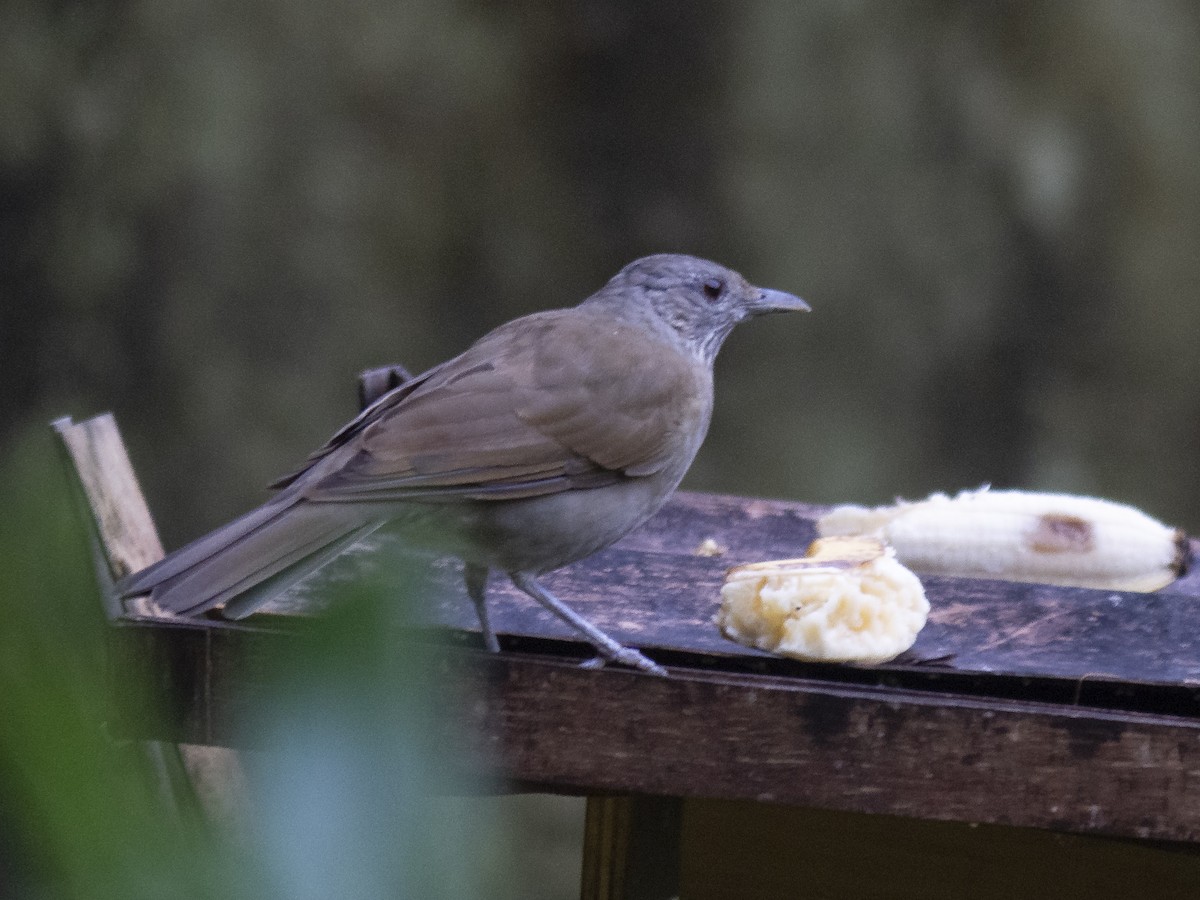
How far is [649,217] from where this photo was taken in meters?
6.31

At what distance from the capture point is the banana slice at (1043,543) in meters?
3.29

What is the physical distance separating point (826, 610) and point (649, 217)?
4044 millimetres

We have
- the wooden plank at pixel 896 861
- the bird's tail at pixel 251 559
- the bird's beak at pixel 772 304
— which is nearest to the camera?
the bird's tail at pixel 251 559

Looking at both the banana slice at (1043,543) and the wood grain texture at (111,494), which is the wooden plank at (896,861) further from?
the wood grain texture at (111,494)

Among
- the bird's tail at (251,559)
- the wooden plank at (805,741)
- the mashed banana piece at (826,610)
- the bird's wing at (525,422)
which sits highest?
the bird's wing at (525,422)

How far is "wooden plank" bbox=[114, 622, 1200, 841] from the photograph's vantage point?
2.21 meters

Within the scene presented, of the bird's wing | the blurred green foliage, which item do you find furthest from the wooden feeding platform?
the blurred green foliage

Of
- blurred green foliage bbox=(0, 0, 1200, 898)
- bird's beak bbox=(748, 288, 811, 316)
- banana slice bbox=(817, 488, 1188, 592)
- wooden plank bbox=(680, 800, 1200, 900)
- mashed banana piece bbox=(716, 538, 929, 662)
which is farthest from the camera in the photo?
blurred green foliage bbox=(0, 0, 1200, 898)

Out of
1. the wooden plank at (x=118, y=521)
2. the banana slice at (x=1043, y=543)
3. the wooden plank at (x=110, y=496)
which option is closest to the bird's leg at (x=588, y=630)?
the wooden plank at (x=118, y=521)

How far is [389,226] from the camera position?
6.16 meters

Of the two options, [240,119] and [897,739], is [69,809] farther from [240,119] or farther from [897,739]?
[240,119]

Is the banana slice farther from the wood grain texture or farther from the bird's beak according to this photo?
the wood grain texture

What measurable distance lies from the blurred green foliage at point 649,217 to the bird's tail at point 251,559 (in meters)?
3.47

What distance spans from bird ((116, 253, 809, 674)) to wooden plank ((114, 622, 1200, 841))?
0.25ft
